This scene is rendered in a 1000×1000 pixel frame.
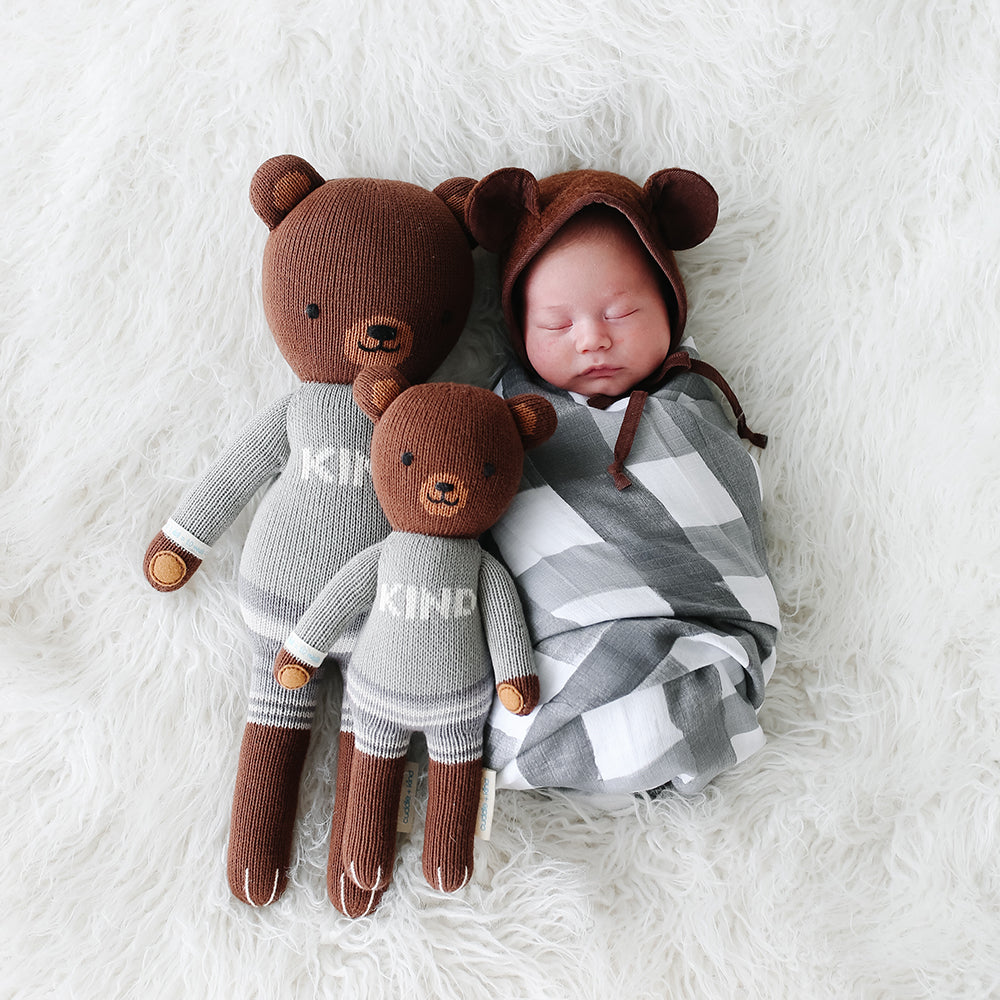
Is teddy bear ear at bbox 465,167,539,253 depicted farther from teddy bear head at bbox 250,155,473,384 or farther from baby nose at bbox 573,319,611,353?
baby nose at bbox 573,319,611,353

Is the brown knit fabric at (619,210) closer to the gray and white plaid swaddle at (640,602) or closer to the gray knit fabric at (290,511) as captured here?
the gray and white plaid swaddle at (640,602)

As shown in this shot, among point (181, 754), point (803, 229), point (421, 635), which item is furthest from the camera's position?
point (803, 229)

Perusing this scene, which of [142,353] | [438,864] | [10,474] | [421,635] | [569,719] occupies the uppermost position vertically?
[142,353]

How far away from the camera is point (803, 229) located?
1.15 metres

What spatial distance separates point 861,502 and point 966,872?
464mm

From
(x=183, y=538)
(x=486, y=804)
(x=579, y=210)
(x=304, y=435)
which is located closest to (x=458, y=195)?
(x=579, y=210)

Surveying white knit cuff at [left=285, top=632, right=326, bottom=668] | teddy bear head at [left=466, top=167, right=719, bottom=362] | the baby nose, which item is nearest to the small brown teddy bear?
white knit cuff at [left=285, top=632, right=326, bottom=668]

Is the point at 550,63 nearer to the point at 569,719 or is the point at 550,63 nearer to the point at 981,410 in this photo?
the point at 981,410

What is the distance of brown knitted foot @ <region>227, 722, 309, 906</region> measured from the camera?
0.99 metres

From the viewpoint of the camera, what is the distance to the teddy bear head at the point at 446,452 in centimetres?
91

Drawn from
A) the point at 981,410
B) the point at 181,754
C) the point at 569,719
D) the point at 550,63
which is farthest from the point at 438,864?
the point at 550,63

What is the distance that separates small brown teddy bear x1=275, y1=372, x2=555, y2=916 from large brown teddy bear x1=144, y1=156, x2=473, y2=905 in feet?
0.22

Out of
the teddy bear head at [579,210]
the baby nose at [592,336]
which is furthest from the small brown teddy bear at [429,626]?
the teddy bear head at [579,210]

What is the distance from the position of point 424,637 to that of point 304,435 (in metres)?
0.29
